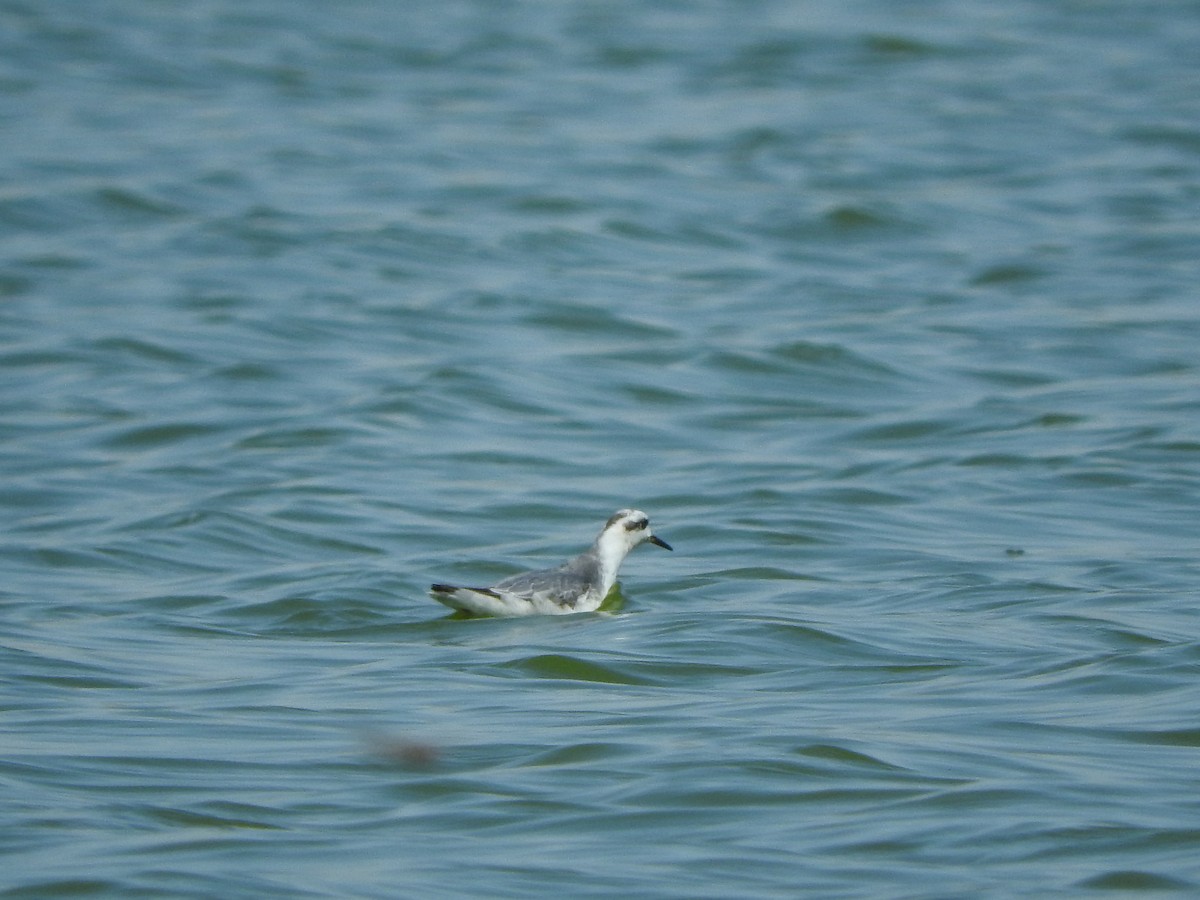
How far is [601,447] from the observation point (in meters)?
14.8

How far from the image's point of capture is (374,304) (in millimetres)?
19109

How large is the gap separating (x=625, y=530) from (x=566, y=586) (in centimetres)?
76

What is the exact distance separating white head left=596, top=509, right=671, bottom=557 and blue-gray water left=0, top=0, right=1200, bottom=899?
0.98ft

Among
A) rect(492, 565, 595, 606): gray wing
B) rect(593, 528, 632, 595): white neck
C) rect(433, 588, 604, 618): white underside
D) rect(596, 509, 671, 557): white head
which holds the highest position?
rect(596, 509, 671, 557): white head

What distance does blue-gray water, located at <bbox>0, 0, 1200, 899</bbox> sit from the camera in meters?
6.76

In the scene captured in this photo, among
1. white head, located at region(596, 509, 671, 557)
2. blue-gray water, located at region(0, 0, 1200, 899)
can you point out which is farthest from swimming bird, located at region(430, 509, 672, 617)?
blue-gray water, located at region(0, 0, 1200, 899)

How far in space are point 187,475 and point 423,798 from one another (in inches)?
281

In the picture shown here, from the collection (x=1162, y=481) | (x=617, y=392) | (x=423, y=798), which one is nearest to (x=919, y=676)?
(x=423, y=798)

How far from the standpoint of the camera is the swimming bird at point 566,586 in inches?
388

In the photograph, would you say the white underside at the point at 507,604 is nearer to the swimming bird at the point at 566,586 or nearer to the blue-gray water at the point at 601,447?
the swimming bird at the point at 566,586

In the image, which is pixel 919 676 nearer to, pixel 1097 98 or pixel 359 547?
pixel 359 547

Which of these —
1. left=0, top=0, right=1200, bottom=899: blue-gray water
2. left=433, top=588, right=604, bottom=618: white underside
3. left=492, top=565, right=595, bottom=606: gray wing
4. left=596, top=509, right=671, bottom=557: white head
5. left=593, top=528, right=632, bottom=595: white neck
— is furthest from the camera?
left=596, top=509, right=671, bottom=557: white head

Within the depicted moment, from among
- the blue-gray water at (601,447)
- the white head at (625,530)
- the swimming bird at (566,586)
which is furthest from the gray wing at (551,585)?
the white head at (625,530)

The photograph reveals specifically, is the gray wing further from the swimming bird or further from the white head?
the white head
